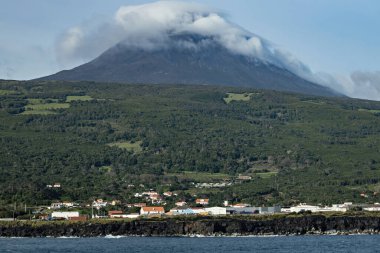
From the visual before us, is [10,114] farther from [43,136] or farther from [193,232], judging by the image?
[193,232]

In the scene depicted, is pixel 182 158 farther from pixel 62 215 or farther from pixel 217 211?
pixel 62 215

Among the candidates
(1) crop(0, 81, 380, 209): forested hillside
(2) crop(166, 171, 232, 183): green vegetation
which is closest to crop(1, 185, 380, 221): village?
(1) crop(0, 81, 380, 209): forested hillside

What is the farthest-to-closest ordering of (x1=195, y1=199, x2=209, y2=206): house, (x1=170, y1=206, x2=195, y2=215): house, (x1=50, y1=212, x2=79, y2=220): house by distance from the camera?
(x1=195, y1=199, x2=209, y2=206): house < (x1=170, y1=206, x2=195, y2=215): house < (x1=50, y1=212, x2=79, y2=220): house

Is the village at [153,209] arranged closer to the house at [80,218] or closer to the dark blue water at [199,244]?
the house at [80,218]

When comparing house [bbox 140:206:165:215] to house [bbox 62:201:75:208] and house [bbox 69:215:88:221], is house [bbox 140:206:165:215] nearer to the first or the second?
house [bbox 69:215:88:221]

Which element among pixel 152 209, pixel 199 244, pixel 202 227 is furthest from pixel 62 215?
pixel 199 244

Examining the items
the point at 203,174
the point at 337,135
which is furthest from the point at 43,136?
the point at 337,135

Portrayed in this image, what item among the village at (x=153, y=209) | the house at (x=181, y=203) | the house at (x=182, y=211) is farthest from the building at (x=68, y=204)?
the house at (x=181, y=203)
